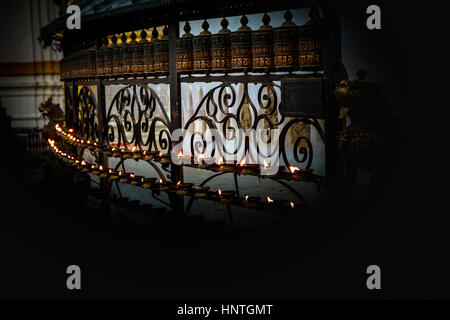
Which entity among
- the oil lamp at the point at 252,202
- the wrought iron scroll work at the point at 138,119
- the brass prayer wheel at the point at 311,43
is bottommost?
the oil lamp at the point at 252,202

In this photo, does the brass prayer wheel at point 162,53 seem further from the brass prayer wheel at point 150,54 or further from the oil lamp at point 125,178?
the oil lamp at point 125,178

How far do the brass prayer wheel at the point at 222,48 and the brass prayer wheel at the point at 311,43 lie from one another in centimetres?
69

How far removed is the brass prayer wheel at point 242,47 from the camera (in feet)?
13.0

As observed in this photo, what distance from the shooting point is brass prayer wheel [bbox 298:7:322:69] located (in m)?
3.57

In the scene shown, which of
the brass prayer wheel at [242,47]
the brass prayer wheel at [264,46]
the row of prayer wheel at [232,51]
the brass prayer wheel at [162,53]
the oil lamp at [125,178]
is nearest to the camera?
the row of prayer wheel at [232,51]

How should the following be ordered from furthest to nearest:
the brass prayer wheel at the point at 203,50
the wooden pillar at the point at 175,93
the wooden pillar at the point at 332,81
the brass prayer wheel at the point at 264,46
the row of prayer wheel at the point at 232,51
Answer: the wooden pillar at the point at 175,93, the brass prayer wheel at the point at 203,50, the brass prayer wheel at the point at 264,46, the row of prayer wheel at the point at 232,51, the wooden pillar at the point at 332,81

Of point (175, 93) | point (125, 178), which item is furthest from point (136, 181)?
point (175, 93)

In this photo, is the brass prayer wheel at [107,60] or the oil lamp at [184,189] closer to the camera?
the oil lamp at [184,189]

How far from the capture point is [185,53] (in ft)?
14.6

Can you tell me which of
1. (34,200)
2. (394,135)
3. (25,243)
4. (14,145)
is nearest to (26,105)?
(14,145)

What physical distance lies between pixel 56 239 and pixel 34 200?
6.32 feet

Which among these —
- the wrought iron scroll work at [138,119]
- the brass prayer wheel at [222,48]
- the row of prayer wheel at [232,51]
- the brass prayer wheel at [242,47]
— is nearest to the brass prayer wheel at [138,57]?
the row of prayer wheel at [232,51]

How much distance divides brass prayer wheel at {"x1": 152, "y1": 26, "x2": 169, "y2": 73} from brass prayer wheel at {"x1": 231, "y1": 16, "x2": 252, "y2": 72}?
0.90 metres

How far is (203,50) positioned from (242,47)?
438 millimetres
